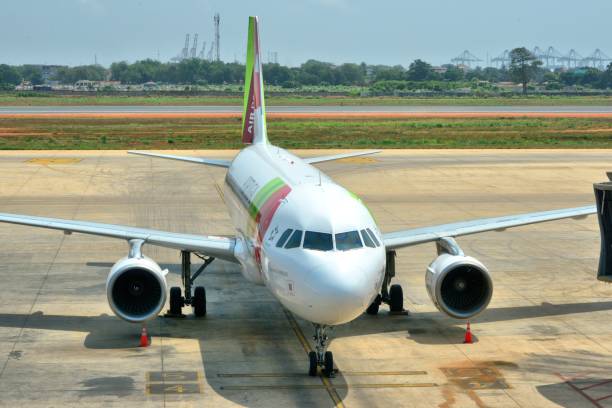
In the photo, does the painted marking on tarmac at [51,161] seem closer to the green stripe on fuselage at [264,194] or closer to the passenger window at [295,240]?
the green stripe on fuselage at [264,194]

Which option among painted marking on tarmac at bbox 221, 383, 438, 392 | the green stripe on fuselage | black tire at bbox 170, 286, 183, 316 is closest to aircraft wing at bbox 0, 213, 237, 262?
the green stripe on fuselage

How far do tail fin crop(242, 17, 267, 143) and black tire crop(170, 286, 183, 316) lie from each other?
9.61 m

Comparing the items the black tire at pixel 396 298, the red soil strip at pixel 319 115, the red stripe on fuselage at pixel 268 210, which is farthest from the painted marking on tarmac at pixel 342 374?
the red soil strip at pixel 319 115

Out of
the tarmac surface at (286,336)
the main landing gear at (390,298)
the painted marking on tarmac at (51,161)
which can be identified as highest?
the main landing gear at (390,298)

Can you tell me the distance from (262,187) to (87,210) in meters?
20.0

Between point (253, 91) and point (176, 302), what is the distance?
12.1 meters

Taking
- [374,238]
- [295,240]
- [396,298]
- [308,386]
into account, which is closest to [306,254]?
[295,240]

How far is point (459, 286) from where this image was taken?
75.2ft

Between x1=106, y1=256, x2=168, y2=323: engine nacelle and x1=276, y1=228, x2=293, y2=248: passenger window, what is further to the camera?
x1=106, y1=256, x2=168, y2=323: engine nacelle

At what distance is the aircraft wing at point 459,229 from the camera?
24.1 metres

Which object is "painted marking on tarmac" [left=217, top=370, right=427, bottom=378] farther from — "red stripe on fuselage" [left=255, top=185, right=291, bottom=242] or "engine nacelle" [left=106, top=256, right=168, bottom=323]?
"red stripe on fuselage" [left=255, top=185, right=291, bottom=242]

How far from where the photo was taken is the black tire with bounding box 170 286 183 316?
25.1 m

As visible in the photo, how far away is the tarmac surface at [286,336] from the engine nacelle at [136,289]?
0.85 m

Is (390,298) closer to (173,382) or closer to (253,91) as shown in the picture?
(173,382)
